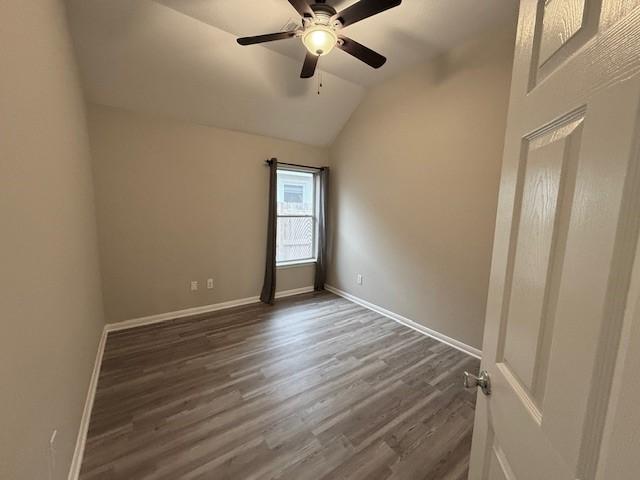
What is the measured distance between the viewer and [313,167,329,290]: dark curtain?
4195mm

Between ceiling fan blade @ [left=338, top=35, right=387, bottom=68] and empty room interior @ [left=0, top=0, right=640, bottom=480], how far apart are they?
26 mm

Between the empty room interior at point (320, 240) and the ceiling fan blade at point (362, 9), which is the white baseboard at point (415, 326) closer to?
the empty room interior at point (320, 240)

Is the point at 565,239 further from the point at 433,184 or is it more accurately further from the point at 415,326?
the point at 415,326

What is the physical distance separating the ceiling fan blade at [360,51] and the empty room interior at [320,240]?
0.08 ft

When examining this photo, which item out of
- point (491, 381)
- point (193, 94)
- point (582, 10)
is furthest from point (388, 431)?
point (193, 94)

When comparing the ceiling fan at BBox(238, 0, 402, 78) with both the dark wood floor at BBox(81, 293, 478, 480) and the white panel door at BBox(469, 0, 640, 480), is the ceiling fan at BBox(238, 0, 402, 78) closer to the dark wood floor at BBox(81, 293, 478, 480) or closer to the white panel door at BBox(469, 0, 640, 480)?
the white panel door at BBox(469, 0, 640, 480)

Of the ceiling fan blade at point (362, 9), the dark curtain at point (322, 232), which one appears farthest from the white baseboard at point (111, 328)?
the ceiling fan blade at point (362, 9)

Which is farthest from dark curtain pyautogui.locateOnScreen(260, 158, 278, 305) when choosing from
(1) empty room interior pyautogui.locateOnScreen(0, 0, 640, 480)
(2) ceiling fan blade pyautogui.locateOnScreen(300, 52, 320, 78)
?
(2) ceiling fan blade pyautogui.locateOnScreen(300, 52, 320, 78)

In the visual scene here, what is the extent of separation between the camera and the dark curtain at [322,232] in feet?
13.8

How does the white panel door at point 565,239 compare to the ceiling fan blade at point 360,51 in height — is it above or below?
below

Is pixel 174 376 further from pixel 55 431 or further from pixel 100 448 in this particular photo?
pixel 55 431

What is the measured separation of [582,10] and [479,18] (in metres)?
2.34

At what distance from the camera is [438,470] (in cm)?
145

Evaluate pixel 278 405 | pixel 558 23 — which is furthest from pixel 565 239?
pixel 278 405
